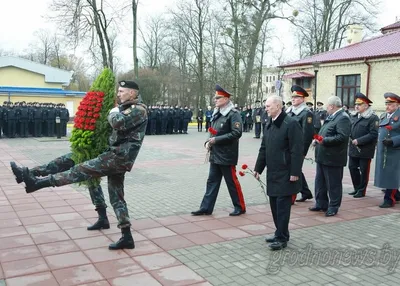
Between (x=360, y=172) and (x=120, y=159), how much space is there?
209 inches

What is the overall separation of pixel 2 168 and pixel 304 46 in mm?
33501

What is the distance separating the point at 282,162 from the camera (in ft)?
15.9

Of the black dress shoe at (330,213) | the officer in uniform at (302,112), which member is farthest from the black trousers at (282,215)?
the officer in uniform at (302,112)

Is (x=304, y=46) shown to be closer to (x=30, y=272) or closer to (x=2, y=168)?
(x=2, y=168)

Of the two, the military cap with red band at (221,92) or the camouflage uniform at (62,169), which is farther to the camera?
the military cap with red band at (221,92)

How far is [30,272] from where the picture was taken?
4105 mm

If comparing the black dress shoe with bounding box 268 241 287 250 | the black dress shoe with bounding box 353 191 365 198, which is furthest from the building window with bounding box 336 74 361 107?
the black dress shoe with bounding box 268 241 287 250

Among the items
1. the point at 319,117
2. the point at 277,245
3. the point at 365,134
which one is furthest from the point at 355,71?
the point at 277,245

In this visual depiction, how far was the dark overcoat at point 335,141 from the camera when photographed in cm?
632

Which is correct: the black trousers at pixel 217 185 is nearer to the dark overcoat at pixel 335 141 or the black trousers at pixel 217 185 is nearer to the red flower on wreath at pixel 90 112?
the dark overcoat at pixel 335 141

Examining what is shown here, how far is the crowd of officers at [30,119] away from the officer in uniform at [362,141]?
16.2 metres

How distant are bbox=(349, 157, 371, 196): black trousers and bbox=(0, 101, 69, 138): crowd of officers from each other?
52.9ft

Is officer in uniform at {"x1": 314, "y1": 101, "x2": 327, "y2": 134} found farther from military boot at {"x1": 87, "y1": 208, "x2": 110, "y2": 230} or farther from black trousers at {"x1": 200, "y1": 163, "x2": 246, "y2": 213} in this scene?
military boot at {"x1": 87, "y1": 208, "x2": 110, "y2": 230}

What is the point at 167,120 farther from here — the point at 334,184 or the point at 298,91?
the point at 334,184
